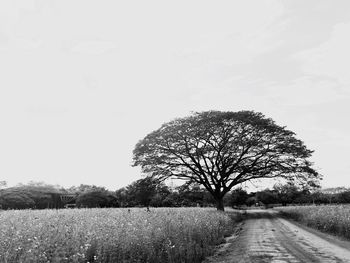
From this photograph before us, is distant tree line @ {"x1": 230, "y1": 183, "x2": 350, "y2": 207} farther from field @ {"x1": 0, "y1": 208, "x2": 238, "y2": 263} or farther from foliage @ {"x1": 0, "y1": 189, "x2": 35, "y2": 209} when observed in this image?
field @ {"x1": 0, "y1": 208, "x2": 238, "y2": 263}

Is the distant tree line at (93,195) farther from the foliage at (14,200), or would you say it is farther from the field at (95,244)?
the field at (95,244)

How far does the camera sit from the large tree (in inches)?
1427

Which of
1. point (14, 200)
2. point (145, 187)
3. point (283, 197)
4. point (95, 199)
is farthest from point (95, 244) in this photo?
point (283, 197)

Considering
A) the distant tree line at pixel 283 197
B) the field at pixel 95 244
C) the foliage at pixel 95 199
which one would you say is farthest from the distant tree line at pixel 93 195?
the distant tree line at pixel 283 197

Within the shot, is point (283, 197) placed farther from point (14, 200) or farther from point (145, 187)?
point (14, 200)

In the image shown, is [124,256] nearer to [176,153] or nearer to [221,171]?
[176,153]

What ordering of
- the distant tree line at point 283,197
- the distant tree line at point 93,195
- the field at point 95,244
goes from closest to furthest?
the field at point 95,244 < the distant tree line at point 93,195 < the distant tree line at point 283,197

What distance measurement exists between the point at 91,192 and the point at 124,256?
120ft

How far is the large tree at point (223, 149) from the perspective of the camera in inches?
1427

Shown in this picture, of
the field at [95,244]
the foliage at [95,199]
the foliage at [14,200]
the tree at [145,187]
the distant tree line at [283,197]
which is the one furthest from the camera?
the distant tree line at [283,197]

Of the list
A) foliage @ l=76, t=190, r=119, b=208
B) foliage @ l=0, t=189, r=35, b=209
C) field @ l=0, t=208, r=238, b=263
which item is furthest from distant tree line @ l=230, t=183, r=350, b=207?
field @ l=0, t=208, r=238, b=263

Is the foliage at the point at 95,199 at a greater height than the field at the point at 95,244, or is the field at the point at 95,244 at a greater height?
the foliage at the point at 95,199

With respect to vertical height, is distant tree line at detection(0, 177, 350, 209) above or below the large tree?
below

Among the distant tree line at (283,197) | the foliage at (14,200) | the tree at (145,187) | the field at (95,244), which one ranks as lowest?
the field at (95,244)
